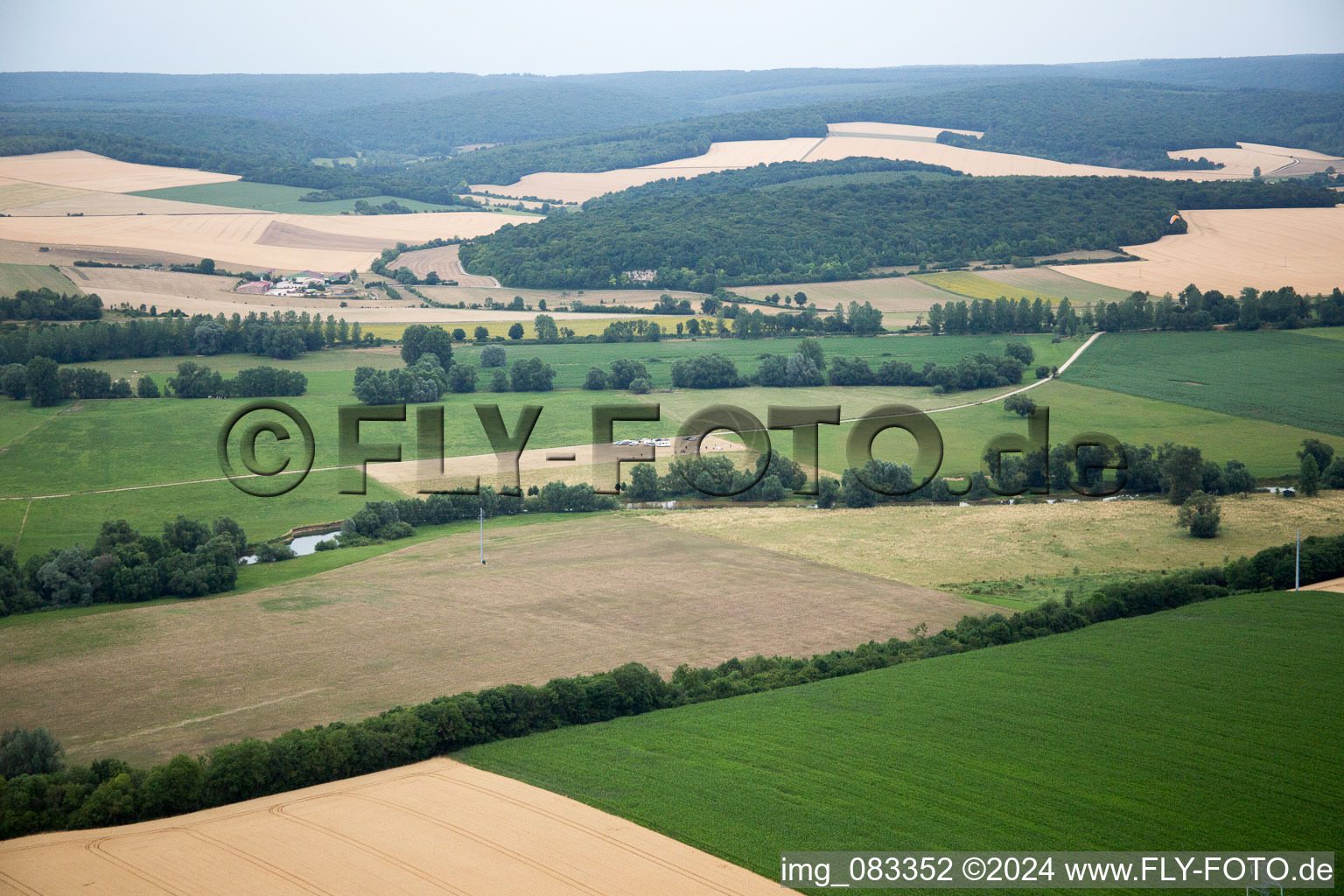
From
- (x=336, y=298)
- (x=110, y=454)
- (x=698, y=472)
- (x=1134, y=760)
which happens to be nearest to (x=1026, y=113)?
(x=336, y=298)

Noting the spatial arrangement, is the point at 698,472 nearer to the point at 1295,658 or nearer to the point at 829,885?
the point at 1295,658

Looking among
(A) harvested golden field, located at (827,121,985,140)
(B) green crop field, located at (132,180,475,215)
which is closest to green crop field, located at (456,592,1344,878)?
(B) green crop field, located at (132,180,475,215)

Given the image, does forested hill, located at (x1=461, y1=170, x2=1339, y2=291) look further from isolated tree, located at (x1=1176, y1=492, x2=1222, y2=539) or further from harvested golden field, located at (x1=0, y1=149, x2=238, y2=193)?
isolated tree, located at (x1=1176, y1=492, x2=1222, y2=539)

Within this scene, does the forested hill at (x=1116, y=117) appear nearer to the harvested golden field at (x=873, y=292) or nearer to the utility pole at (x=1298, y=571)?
the harvested golden field at (x=873, y=292)

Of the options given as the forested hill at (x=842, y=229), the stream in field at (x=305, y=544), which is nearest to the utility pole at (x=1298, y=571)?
the stream in field at (x=305, y=544)

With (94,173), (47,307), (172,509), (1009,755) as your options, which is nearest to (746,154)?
(94,173)
